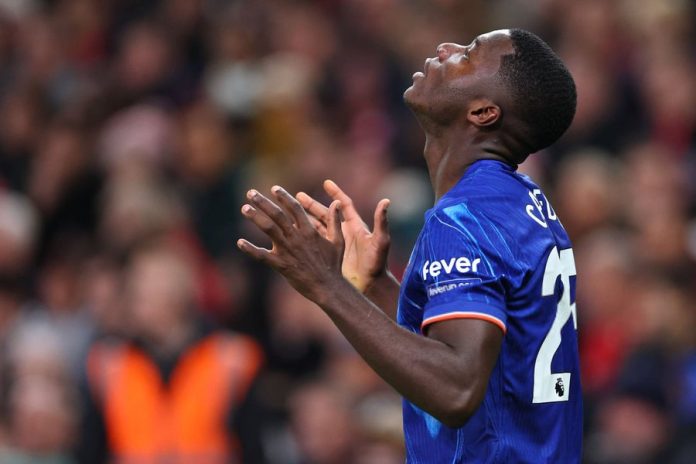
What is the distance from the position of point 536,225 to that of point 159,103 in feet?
23.1

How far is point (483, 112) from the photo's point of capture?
3611 millimetres

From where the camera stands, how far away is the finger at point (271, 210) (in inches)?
129

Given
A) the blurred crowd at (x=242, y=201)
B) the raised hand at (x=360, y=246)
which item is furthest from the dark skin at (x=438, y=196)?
the blurred crowd at (x=242, y=201)

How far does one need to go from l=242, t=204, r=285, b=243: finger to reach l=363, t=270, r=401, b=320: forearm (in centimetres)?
83

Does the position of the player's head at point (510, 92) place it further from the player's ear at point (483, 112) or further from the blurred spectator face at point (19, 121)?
the blurred spectator face at point (19, 121)

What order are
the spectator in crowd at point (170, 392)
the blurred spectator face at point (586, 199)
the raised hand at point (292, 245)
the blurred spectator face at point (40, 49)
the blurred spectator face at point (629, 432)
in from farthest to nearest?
the blurred spectator face at point (40, 49)
the blurred spectator face at point (586, 199)
the spectator in crowd at point (170, 392)
the blurred spectator face at point (629, 432)
the raised hand at point (292, 245)

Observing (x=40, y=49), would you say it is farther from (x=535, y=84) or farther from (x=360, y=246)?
(x=535, y=84)

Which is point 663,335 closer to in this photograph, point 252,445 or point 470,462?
point 252,445

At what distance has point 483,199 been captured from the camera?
3432 mm

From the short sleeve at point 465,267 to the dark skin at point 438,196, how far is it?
0.11 ft

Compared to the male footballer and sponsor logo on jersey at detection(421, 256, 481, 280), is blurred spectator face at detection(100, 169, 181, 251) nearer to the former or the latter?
the male footballer

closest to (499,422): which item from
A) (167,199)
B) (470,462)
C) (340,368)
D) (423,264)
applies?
(470,462)

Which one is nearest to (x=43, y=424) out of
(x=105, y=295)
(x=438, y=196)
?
(x=105, y=295)

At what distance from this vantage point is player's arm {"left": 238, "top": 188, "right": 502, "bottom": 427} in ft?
10.5
